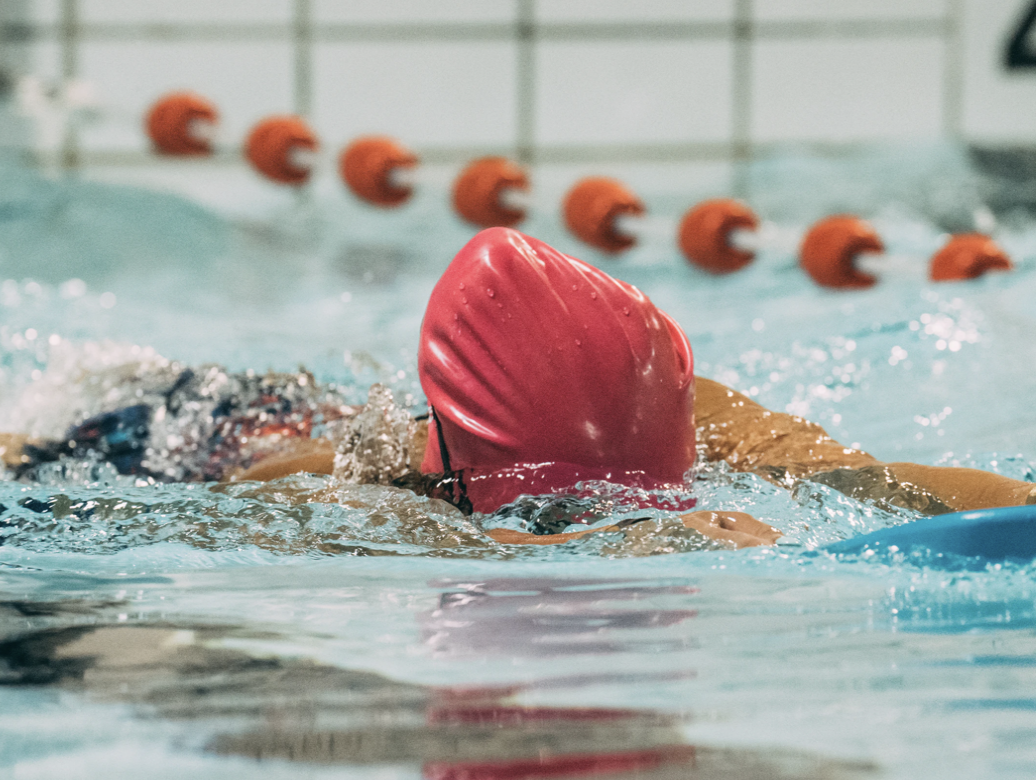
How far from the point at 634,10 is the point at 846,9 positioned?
1.05m

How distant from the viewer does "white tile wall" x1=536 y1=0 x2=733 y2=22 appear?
634 cm

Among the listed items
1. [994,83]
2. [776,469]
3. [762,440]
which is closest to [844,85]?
[994,83]

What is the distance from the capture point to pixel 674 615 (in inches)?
49.6

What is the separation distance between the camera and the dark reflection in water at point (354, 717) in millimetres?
856

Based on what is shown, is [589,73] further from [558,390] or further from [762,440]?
[558,390]

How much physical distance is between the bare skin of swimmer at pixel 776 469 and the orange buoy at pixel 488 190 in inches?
128

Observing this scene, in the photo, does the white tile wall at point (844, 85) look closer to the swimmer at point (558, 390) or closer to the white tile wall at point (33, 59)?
the white tile wall at point (33, 59)

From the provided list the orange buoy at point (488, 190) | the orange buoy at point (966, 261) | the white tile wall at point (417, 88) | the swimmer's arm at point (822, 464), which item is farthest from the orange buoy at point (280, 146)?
the swimmer's arm at point (822, 464)

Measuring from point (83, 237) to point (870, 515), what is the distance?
5146 millimetres

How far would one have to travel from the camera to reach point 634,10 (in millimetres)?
6398

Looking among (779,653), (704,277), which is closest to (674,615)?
(779,653)

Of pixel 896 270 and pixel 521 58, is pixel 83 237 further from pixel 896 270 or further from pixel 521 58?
pixel 896 270

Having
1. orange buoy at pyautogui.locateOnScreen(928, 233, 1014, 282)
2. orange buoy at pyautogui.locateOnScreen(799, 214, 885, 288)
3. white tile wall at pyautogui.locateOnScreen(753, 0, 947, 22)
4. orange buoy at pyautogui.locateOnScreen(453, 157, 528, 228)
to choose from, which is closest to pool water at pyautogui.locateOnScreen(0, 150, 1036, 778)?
orange buoy at pyautogui.locateOnScreen(928, 233, 1014, 282)

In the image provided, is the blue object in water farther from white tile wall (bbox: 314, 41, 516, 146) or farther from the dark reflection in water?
white tile wall (bbox: 314, 41, 516, 146)
